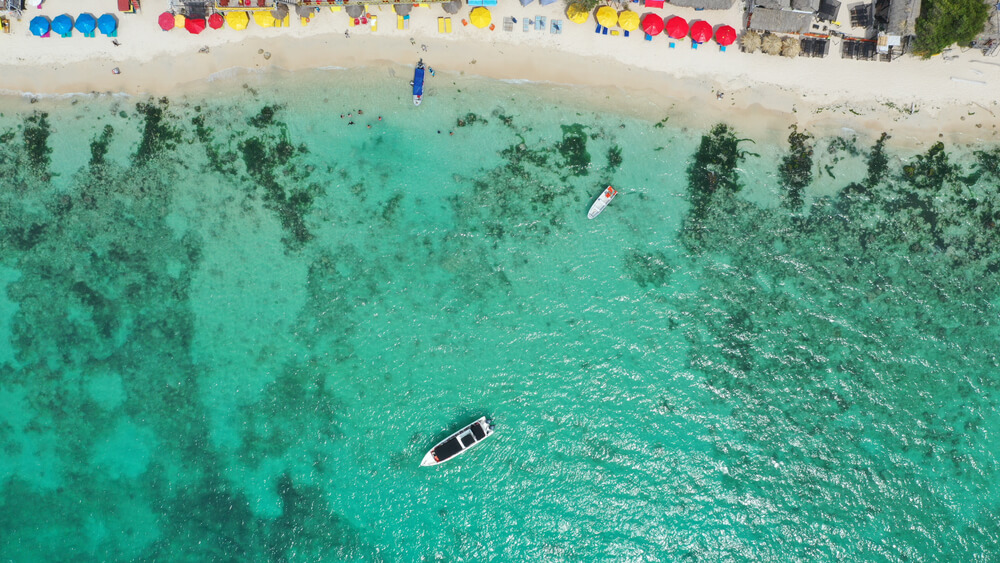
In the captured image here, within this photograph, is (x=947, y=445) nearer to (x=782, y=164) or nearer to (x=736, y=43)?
(x=782, y=164)

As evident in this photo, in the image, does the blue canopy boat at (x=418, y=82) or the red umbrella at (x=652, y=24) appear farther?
the blue canopy boat at (x=418, y=82)

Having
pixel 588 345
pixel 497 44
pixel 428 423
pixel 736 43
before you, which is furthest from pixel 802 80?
pixel 428 423

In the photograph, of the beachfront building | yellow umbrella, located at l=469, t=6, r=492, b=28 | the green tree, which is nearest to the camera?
the green tree

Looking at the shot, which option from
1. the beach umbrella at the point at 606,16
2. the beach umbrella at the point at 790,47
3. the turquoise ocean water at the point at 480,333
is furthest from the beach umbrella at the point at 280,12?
the beach umbrella at the point at 790,47

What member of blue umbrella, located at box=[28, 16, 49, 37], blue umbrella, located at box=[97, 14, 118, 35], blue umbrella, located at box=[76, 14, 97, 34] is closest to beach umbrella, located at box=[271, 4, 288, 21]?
blue umbrella, located at box=[97, 14, 118, 35]

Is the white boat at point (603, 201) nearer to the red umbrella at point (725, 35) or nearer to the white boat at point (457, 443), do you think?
the red umbrella at point (725, 35)

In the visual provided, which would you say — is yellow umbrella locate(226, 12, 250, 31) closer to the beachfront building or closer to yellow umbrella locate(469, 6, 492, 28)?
yellow umbrella locate(469, 6, 492, 28)

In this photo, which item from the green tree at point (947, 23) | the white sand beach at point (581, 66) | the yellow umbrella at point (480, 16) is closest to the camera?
the green tree at point (947, 23)

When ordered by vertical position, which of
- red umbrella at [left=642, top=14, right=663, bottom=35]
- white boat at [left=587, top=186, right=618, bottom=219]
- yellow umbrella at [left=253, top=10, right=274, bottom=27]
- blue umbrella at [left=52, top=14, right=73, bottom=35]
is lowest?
white boat at [left=587, top=186, right=618, bottom=219]
